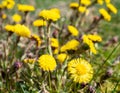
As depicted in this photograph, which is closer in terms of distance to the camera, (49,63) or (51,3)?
(49,63)

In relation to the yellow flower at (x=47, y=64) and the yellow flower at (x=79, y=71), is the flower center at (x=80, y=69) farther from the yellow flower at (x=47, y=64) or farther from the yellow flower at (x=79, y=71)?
the yellow flower at (x=47, y=64)

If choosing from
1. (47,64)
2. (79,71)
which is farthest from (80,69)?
(47,64)

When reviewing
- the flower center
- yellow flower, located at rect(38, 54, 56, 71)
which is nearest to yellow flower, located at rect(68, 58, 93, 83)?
the flower center

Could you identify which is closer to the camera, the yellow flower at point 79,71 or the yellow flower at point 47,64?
the yellow flower at point 79,71

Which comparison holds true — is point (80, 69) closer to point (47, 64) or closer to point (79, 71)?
point (79, 71)

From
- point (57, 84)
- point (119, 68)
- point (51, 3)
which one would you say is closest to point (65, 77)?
point (57, 84)

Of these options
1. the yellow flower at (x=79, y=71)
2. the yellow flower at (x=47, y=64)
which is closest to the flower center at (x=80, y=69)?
the yellow flower at (x=79, y=71)

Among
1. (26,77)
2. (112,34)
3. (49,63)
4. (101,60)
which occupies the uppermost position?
(49,63)

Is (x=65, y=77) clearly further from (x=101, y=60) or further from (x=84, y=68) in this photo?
(x=101, y=60)

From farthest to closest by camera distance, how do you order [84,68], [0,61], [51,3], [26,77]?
[51,3], [0,61], [26,77], [84,68]

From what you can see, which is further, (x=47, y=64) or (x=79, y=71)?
(x=47, y=64)

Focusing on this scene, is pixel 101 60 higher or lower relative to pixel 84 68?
lower
